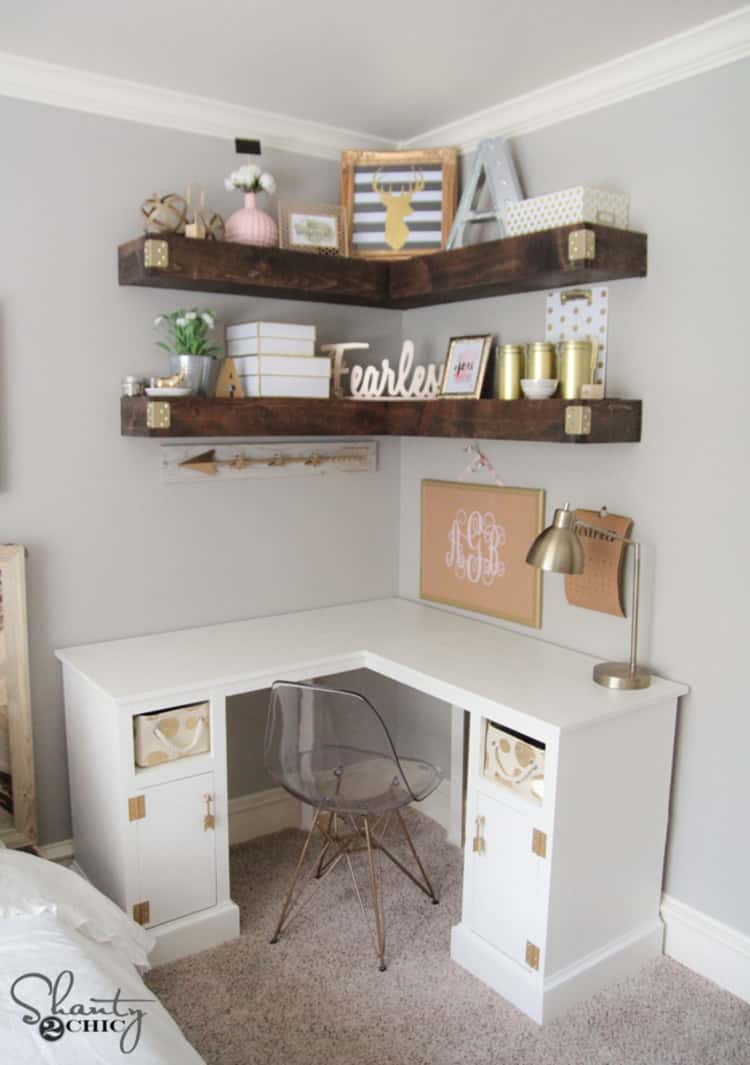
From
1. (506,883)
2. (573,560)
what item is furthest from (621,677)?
(506,883)

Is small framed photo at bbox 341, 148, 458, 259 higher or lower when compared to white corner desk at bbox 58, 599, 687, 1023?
higher

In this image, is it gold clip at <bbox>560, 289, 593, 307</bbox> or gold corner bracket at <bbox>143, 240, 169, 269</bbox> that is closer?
gold corner bracket at <bbox>143, 240, 169, 269</bbox>

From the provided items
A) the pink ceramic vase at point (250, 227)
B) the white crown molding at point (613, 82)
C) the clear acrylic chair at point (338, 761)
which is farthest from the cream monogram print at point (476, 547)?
the white crown molding at point (613, 82)

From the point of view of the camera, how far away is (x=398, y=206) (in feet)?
9.39

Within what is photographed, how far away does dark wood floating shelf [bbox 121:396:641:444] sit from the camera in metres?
2.33

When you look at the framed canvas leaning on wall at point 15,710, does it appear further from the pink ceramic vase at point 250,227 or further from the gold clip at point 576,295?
the gold clip at point 576,295

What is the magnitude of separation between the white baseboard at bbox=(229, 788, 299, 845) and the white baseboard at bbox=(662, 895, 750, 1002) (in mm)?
1280

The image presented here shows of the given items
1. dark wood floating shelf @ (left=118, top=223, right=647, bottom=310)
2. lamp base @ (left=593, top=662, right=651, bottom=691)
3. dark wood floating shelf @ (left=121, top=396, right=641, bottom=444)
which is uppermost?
dark wood floating shelf @ (left=118, top=223, right=647, bottom=310)

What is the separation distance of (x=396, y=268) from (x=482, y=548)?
0.96m

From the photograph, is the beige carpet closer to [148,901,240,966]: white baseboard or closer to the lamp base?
[148,901,240,966]: white baseboard

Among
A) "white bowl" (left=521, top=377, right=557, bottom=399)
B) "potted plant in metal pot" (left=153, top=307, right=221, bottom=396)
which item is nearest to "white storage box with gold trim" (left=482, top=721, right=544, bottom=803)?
"white bowl" (left=521, top=377, right=557, bottom=399)

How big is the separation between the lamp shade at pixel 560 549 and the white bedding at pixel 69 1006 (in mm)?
1308

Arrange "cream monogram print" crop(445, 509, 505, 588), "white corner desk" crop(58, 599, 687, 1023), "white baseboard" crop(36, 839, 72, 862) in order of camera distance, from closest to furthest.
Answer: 1. "white corner desk" crop(58, 599, 687, 1023)
2. "white baseboard" crop(36, 839, 72, 862)
3. "cream monogram print" crop(445, 509, 505, 588)

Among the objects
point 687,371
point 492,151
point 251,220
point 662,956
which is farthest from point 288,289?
point 662,956
